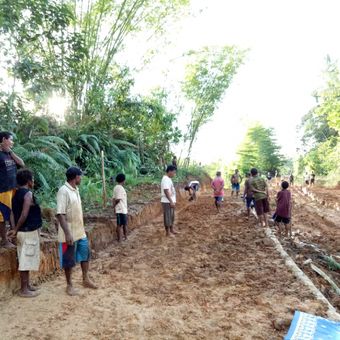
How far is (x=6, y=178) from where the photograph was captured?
479 cm

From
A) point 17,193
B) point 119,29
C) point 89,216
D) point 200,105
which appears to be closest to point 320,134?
point 200,105

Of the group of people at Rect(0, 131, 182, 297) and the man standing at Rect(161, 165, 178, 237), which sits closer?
the group of people at Rect(0, 131, 182, 297)

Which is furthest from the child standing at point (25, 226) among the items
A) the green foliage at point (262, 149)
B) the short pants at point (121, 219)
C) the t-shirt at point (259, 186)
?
the green foliage at point (262, 149)

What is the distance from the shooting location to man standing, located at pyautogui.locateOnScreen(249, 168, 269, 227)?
382 inches

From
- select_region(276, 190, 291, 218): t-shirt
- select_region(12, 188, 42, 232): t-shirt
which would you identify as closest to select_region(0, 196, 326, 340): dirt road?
select_region(12, 188, 42, 232): t-shirt

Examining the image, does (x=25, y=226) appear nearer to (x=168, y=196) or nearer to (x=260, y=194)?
(x=168, y=196)

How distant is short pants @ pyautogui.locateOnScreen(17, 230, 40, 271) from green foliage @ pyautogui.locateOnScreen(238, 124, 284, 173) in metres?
38.2

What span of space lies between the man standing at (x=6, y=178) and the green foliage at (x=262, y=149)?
37959 mm

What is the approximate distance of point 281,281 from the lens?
5367 mm

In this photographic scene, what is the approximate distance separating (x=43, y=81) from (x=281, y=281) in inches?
223

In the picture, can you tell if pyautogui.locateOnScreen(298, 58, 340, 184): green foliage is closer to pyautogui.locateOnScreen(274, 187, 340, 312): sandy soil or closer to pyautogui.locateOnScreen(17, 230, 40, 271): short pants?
pyautogui.locateOnScreen(274, 187, 340, 312): sandy soil

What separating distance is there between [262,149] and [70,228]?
40.4 metres

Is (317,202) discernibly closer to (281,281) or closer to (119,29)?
(119,29)

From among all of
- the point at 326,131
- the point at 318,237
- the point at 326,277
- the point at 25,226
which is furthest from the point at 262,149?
the point at 25,226
